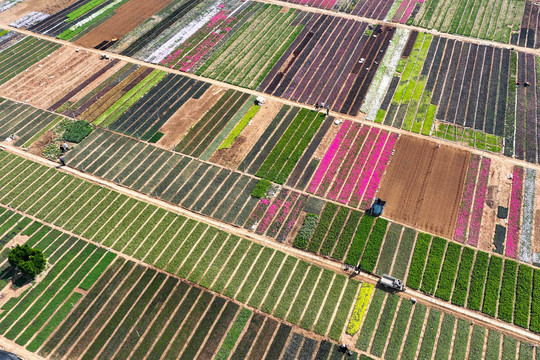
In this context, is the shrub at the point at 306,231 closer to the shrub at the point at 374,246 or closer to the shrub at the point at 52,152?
the shrub at the point at 374,246

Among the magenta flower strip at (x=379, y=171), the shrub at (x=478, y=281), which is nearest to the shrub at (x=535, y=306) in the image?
the shrub at (x=478, y=281)

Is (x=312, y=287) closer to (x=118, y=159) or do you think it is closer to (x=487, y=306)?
(x=487, y=306)

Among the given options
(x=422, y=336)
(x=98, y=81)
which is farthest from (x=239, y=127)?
(x=422, y=336)

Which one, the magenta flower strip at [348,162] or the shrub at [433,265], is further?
the magenta flower strip at [348,162]

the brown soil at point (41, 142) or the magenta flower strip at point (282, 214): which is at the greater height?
the magenta flower strip at point (282, 214)

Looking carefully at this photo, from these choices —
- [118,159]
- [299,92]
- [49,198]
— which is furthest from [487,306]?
[49,198]

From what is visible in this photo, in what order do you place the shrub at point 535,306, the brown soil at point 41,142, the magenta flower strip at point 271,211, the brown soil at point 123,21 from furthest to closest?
the brown soil at point 123,21 < the brown soil at point 41,142 < the magenta flower strip at point 271,211 < the shrub at point 535,306

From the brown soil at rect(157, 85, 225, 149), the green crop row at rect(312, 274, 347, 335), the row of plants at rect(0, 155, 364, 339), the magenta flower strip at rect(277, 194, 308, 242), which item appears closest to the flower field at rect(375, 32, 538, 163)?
the magenta flower strip at rect(277, 194, 308, 242)
